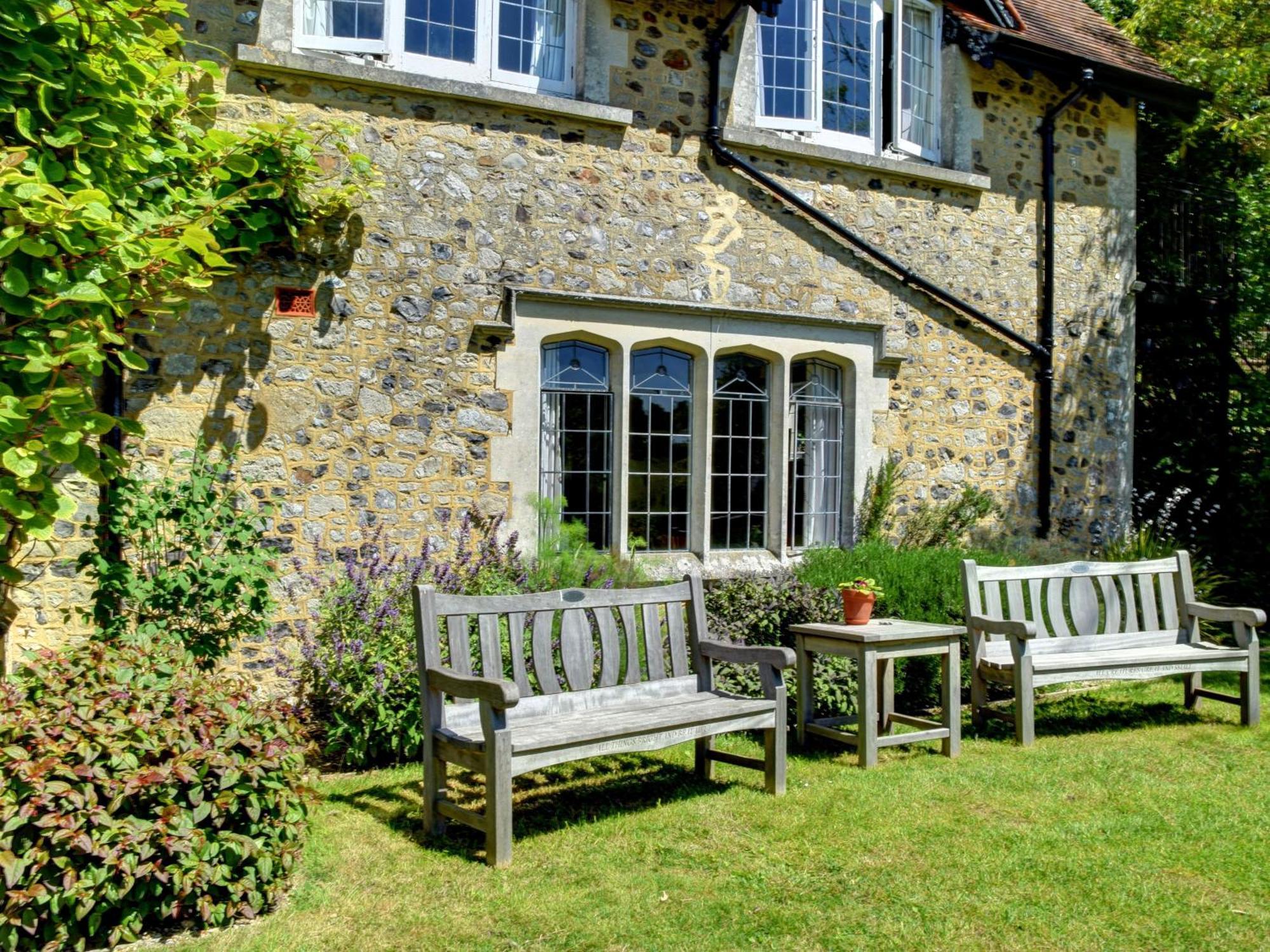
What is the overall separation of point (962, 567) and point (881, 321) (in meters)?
3.05

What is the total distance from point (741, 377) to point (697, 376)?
486 mm

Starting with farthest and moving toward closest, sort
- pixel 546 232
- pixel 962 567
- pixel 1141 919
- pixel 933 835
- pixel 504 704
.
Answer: pixel 546 232
pixel 962 567
pixel 933 835
pixel 504 704
pixel 1141 919

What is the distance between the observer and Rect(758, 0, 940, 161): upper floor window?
8992 millimetres

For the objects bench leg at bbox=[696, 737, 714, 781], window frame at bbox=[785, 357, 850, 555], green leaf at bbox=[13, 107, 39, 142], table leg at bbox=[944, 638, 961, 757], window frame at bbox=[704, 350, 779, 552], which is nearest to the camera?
green leaf at bbox=[13, 107, 39, 142]

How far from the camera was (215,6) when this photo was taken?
675 cm

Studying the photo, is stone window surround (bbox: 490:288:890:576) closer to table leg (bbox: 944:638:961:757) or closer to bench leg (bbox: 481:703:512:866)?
table leg (bbox: 944:638:961:757)

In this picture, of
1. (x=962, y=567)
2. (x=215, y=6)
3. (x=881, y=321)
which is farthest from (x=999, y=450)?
(x=215, y=6)

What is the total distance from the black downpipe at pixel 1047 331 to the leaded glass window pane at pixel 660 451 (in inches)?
144

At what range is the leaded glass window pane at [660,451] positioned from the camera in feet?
26.9

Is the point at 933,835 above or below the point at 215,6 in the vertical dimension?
below

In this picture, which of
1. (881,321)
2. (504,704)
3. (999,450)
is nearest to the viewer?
(504,704)

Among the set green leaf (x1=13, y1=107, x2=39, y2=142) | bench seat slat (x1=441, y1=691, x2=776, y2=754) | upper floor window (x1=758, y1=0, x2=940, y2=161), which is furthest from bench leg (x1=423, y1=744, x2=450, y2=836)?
upper floor window (x1=758, y1=0, x2=940, y2=161)

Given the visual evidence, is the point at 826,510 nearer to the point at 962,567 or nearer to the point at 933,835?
the point at 962,567

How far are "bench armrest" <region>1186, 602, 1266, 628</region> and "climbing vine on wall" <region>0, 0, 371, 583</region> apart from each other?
20.6 ft
